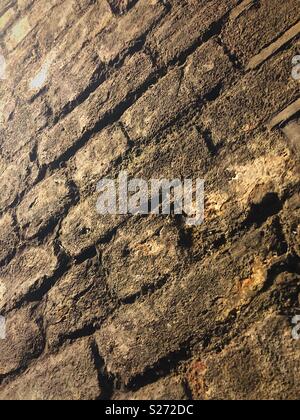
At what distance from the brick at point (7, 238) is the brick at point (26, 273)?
7cm

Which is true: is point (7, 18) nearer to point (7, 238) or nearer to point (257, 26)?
point (7, 238)

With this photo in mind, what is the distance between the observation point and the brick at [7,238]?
6.91 ft

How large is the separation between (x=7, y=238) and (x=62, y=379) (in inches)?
34.7

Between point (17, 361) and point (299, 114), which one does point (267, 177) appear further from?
point (17, 361)

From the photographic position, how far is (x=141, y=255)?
1.65 m

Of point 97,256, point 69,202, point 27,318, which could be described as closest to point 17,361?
point 27,318

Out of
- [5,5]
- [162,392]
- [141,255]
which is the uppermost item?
[5,5]

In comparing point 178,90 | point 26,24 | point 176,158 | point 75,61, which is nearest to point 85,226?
point 176,158

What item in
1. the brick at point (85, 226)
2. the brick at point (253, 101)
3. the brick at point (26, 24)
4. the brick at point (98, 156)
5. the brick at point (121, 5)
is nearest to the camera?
the brick at point (253, 101)

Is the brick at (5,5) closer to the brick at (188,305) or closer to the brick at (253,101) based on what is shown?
the brick at (253,101)

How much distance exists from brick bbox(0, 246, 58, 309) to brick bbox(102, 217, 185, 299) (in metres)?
0.35

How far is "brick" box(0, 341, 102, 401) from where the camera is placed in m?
1.58

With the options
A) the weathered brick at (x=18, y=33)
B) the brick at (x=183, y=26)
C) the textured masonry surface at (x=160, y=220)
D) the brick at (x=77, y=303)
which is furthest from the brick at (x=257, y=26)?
the weathered brick at (x=18, y=33)

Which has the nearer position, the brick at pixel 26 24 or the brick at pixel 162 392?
the brick at pixel 162 392
